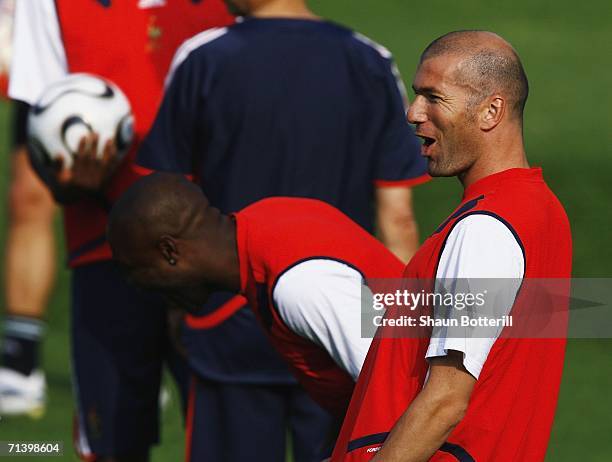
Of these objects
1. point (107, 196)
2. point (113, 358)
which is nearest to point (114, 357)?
point (113, 358)

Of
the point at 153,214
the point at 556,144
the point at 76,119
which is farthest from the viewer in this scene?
the point at 556,144

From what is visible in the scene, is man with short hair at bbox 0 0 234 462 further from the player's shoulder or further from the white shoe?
the player's shoulder

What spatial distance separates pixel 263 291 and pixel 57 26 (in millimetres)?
2067

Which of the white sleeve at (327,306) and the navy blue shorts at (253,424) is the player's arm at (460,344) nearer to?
the white sleeve at (327,306)

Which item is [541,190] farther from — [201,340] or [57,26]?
[57,26]

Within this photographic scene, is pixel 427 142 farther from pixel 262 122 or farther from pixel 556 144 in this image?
pixel 556 144

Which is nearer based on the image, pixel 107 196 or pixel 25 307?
pixel 107 196

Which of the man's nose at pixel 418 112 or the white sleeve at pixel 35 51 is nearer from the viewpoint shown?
the man's nose at pixel 418 112

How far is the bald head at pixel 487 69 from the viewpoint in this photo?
3428 mm

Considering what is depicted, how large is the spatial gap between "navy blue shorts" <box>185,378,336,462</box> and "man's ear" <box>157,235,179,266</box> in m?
1.00

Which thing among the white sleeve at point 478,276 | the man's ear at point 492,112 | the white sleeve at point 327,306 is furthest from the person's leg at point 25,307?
the white sleeve at point 478,276

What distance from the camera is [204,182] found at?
17.2ft

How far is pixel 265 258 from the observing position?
4.12 meters

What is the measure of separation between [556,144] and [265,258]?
28.2ft
